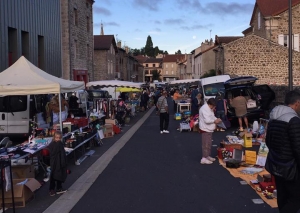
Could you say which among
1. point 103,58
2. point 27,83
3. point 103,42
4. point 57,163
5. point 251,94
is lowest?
point 57,163

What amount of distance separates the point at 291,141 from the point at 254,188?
3.44 metres

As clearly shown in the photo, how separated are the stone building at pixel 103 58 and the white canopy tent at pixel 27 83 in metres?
36.6

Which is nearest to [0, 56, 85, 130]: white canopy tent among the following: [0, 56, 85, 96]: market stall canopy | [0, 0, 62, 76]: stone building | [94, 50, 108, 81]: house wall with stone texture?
[0, 56, 85, 96]: market stall canopy

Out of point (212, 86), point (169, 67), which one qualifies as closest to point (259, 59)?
point (212, 86)

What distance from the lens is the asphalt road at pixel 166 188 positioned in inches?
275

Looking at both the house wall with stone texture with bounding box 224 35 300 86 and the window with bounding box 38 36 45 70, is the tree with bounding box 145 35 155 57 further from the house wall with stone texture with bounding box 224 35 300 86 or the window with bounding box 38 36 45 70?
the window with bounding box 38 36 45 70

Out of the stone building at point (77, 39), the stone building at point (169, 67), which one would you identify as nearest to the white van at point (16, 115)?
the stone building at point (77, 39)

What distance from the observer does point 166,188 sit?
823cm

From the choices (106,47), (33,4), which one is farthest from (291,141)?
(106,47)

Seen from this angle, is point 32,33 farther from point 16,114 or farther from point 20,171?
point 20,171

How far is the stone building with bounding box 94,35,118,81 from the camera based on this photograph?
5018 cm

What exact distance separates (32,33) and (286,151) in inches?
837

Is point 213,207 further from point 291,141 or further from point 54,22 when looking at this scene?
point 54,22

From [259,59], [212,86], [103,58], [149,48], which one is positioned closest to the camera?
[212,86]
